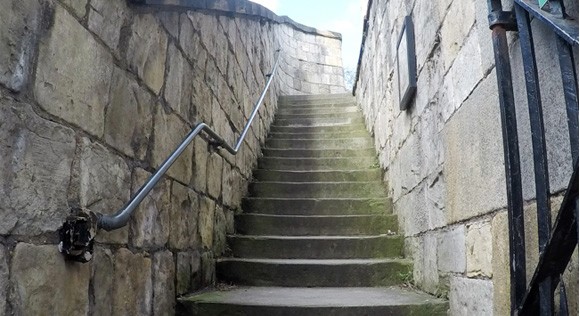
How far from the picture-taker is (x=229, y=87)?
3.04 meters

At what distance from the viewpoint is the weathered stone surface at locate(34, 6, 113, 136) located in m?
1.04

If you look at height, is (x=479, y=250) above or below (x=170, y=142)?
below

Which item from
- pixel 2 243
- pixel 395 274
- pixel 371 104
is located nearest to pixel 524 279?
pixel 2 243

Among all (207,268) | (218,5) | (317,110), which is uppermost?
(317,110)

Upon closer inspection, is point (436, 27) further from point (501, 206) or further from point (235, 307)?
point (235, 307)

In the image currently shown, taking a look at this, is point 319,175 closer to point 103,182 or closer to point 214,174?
point 214,174

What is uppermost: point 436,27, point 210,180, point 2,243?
point 436,27

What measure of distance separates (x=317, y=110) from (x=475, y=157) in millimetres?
4483

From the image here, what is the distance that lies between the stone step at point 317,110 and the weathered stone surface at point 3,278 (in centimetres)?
479

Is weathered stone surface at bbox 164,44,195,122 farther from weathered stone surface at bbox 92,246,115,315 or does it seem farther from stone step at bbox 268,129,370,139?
stone step at bbox 268,129,370,139

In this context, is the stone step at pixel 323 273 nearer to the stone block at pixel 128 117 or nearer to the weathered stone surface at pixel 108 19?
the stone block at pixel 128 117

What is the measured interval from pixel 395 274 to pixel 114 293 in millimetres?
1583

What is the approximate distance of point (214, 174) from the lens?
256cm

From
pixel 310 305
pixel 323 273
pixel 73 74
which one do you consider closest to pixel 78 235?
pixel 73 74
